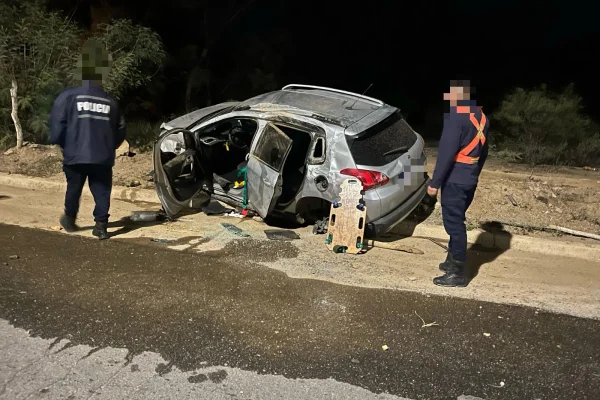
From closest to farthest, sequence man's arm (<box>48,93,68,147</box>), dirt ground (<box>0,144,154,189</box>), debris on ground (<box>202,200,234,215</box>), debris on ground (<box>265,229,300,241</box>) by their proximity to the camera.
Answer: man's arm (<box>48,93,68,147</box>)
debris on ground (<box>265,229,300,241</box>)
debris on ground (<box>202,200,234,215</box>)
dirt ground (<box>0,144,154,189</box>)

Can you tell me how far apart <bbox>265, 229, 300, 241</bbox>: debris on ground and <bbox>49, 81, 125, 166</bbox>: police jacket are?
2043mm

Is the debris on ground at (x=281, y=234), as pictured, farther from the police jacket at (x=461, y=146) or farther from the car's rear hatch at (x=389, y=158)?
the police jacket at (x=461, y=146)

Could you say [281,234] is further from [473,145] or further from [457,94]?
[457,94]

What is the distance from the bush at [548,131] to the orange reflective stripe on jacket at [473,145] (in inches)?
197

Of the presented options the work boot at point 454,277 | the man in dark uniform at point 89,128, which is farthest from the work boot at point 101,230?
the work boot at point 454,277

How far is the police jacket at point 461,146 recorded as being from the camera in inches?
192

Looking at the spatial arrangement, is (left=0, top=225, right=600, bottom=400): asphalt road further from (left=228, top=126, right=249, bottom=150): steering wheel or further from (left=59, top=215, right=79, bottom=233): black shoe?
(left=228, top=126, right=249, bottom=150): steering wheel

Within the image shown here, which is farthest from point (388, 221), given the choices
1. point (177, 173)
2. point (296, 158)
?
point (177, 173)

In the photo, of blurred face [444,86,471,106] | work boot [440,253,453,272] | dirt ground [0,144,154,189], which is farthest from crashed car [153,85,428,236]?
dirt ground [0,144,154,189]

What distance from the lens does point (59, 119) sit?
561 centimetres

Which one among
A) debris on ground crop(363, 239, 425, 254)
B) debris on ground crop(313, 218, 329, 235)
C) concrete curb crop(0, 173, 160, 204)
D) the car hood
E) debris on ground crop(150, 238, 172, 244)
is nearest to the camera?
debris on ground crop(363, 239, 425, 254)

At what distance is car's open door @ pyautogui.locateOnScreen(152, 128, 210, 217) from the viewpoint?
21.9 ft

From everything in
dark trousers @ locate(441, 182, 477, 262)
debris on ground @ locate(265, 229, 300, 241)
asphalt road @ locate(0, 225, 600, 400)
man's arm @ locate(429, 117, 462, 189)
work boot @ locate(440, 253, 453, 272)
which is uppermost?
man's arm @ locate(429, 117, 462, 189)

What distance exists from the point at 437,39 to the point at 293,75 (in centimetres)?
493
